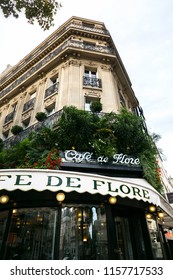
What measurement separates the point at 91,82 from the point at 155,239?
31.1 feet

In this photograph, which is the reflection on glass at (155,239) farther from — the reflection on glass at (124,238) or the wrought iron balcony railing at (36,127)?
the wrought iron balcony railing at (36,127)

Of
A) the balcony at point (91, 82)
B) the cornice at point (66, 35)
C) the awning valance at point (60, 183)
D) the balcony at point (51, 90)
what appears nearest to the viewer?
the awning valance at point (60, 183)

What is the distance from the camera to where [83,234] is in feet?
19.1

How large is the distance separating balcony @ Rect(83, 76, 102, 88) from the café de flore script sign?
595 centimetres

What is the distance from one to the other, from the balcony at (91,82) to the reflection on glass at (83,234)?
825 centimetres

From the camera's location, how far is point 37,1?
638 cm

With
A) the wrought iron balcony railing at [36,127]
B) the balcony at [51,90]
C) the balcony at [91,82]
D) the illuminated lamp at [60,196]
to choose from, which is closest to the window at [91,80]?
the balcony at [91,82]

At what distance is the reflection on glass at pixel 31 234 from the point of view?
5.46 m

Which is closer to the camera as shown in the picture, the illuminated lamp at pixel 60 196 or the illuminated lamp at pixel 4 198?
the illuminated lamp at pixel 60 196

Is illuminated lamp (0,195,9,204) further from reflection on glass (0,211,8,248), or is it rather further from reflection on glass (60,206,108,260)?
reflection on glass (60,206,108,260)

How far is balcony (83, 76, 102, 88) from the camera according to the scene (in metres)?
11.8

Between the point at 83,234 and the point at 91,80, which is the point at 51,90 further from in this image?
the point at 83,234
